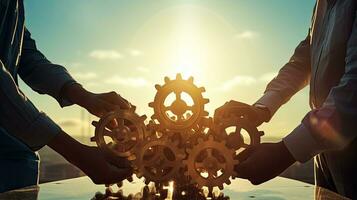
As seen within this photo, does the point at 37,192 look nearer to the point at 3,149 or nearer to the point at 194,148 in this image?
the point at 3,149

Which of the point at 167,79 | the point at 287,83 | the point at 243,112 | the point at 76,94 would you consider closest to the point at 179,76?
the point at 167,79

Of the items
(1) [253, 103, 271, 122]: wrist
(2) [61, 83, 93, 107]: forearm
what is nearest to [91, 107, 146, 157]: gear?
(2) [61, 83, 93, 107]: forearm

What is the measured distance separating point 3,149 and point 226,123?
0.80 metres

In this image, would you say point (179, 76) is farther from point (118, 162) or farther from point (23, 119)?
point (23, 119)

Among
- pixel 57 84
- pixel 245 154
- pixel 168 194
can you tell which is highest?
pixel 57 84

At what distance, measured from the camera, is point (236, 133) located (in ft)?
4.64

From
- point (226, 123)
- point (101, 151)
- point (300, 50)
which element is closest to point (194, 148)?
point (226, 123)

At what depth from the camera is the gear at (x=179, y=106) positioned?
55.4 inches

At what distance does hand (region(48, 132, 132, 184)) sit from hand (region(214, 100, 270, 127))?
296mm

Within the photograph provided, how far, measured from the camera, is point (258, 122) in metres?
1.80

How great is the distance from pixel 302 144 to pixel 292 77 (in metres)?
0.72

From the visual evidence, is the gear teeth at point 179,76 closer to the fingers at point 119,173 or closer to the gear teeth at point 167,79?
the gear teeth at point 167,79

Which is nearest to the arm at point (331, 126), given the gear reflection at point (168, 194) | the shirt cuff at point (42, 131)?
the gear reflection at point (168, 194)

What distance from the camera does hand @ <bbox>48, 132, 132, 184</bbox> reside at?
1.40 metres
